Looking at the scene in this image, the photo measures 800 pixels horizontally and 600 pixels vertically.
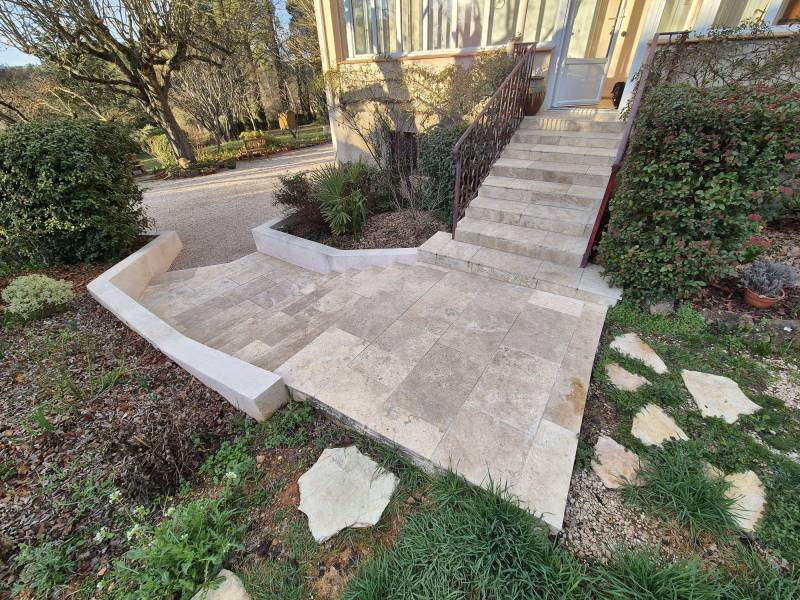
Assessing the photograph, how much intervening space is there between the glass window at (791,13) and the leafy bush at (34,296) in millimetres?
7617

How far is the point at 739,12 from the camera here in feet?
11.8

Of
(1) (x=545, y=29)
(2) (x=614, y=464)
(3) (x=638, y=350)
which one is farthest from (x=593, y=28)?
(2) (x=614, y=464)

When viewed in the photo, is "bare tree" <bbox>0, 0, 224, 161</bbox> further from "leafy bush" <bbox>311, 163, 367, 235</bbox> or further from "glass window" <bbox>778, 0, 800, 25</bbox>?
"glass window" <bbox>778, 0, 800, 25</bbox>

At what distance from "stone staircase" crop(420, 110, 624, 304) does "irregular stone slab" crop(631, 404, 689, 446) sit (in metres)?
1.08

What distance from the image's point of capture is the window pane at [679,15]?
379 centimetres

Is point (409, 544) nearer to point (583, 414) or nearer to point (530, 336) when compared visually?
point (583, 414)

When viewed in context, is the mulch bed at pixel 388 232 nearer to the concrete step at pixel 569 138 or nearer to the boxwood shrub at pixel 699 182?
the concrete step at pixel 569 138

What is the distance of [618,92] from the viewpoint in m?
5.11

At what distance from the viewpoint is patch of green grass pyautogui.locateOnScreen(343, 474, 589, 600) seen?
1.29m

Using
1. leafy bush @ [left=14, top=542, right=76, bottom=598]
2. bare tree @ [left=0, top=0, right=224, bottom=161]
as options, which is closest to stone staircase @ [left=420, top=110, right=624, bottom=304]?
leafy bush @ [left=14, top=542, right=76, bottom=598]

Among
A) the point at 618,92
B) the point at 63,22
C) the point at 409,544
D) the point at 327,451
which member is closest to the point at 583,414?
the point at 409,544

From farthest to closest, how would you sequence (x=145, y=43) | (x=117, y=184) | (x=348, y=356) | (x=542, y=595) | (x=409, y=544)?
1. (x=145, y=43)
2. (x=117, y=184)
3. (x=348, y=356)
4. (x=409, y=544)
5. (x=542, y=595)

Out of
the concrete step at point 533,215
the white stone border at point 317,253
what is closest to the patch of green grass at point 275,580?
the white stone border at point 317,253

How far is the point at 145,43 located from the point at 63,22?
1.52 meters
